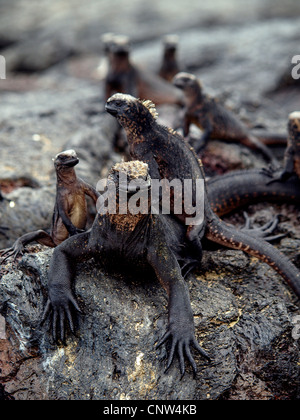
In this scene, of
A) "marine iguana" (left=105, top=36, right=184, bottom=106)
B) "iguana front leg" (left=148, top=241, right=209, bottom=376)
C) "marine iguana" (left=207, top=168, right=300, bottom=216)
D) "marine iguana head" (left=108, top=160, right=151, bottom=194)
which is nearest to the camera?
"marine iguana head" (left=108, top=160, right=151, bottom=194)

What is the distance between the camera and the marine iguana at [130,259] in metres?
3.80

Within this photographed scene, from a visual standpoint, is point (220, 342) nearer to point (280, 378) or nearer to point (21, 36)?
point (280, 378)

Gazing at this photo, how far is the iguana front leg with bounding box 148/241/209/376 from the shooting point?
378 cm

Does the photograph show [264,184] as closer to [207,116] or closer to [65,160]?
[207,116]

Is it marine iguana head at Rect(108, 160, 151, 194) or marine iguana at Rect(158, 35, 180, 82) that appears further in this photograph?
marine iguana at Rect(158, 35, 180, 82)

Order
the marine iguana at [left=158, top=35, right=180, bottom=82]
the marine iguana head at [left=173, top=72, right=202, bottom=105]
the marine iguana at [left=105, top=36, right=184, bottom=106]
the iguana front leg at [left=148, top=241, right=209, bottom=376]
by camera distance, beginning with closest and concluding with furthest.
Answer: the iguana front leg at [left=148, top=241, right=209, bottom=376] < the marine iguana head at [left=173, top=72, right=202, bottom=105] < the marine iguana at [left=105, top=36, right=184, bottom=106] < the marine iguana at [left=158, top=35, right=180, bottom=82]

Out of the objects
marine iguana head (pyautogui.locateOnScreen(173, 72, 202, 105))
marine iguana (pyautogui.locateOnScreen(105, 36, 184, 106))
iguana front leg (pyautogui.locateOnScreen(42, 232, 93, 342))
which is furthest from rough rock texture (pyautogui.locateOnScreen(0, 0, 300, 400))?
marine iguana head (pyautogui.locateOnScreen(173, 72, 202, 105))

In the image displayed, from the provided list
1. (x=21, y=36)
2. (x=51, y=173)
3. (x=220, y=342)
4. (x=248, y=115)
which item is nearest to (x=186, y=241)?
(x=220, y=342)

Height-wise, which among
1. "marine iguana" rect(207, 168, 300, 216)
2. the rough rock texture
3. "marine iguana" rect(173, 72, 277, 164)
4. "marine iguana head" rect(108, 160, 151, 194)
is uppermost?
"marine iguana head" rect(108, 160, 151, 194)

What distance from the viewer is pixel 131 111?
4609 millimetres

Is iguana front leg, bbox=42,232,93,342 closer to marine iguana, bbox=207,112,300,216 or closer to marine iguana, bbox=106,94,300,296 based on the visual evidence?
marine iguana, bbox=106,94,300,296

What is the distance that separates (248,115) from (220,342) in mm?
5071

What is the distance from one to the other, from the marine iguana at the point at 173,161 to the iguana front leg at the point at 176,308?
664 mm

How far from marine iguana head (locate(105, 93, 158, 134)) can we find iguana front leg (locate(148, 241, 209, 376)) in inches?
51.2
